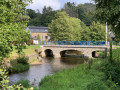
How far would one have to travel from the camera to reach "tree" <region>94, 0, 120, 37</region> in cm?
798

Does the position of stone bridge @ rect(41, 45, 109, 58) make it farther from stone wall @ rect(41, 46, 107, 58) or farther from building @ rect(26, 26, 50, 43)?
building @ rect(26, 26, 50, 43)

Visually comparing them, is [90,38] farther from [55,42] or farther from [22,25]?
[22,25]

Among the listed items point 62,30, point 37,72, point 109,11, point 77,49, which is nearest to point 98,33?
point 77,49

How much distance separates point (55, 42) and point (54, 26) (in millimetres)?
3805

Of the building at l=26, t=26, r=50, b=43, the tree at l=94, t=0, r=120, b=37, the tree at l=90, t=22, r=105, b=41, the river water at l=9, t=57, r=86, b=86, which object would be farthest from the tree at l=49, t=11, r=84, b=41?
the tree at l=94, t=0, r=120, b=37

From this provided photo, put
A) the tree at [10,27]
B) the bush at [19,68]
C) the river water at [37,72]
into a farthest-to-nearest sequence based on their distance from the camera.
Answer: the bush at [19,68]
the river water at [37,72]
the tree at [10,27]

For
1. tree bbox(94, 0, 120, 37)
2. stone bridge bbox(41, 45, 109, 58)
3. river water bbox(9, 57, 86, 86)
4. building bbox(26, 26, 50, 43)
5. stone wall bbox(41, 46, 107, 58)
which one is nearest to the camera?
tree bbox(94, 0, 120, 37)

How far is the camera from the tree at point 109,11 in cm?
798

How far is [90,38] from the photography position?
116ft

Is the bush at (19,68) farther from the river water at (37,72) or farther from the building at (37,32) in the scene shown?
the building at (37,32)

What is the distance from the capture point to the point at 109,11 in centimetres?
818

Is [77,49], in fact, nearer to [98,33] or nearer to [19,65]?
[98,33]

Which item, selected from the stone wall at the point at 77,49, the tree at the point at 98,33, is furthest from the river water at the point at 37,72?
the tree at the point at 98,33

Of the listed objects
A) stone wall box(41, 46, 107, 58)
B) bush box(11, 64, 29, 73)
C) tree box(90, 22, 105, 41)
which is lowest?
bush box(11, 64, 29, 73)
